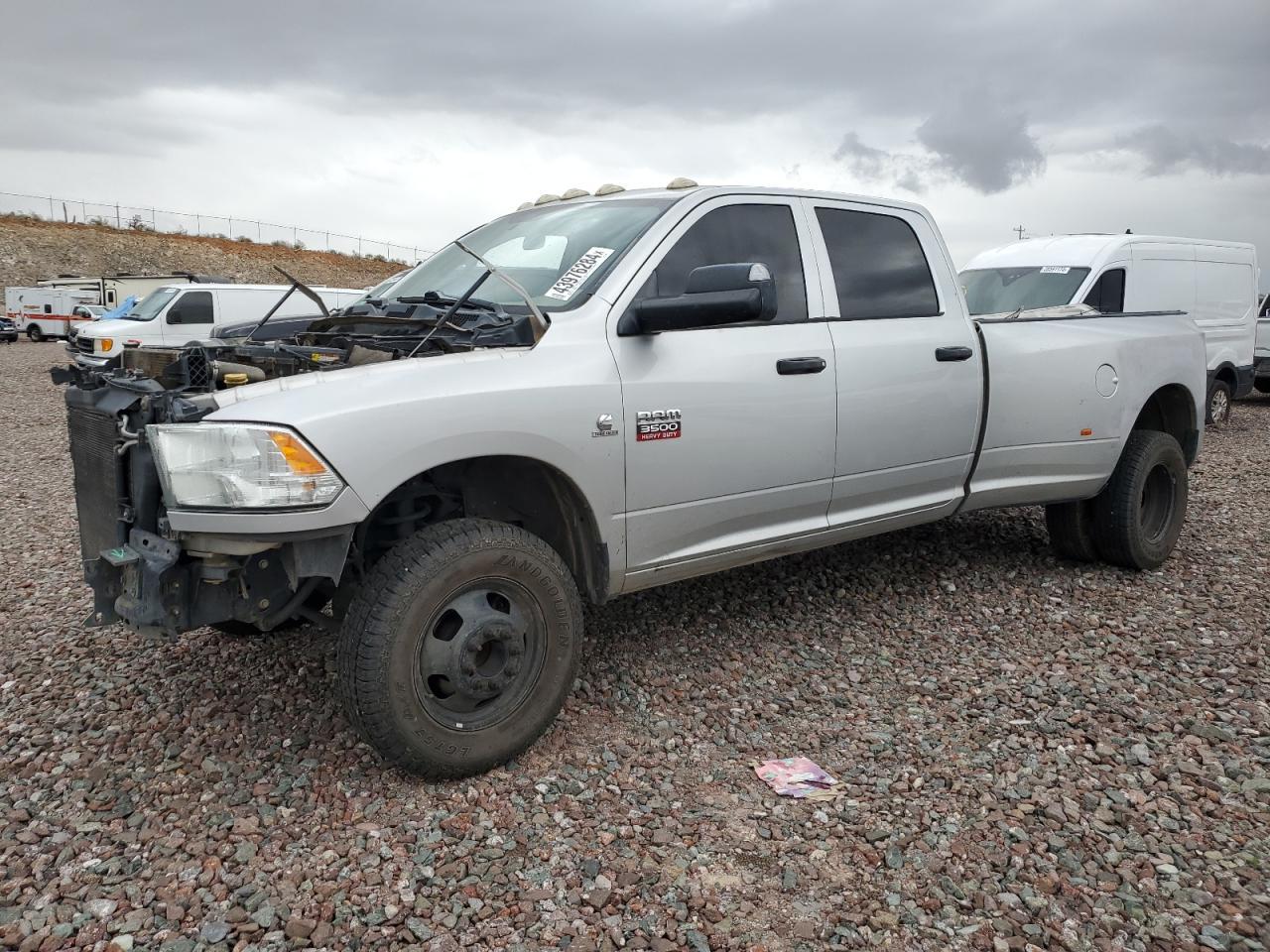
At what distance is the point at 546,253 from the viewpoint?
401cm

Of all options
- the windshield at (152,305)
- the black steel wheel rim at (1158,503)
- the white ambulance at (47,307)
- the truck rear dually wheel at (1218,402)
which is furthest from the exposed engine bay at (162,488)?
the white ambulance at (47,307)

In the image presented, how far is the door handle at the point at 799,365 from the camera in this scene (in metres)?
3.93

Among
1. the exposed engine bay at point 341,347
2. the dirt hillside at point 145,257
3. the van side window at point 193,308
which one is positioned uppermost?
the dirt hillside at point 145,257

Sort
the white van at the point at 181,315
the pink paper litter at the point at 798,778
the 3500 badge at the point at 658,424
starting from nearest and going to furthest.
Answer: the pink paper litter at the point at 798,778
the 3500 badge at the point at 658,424
the white van at the point at 181,315

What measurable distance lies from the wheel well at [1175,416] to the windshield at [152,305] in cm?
1641

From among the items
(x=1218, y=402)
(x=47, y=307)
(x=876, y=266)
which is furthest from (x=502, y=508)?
(x=47, y=307)

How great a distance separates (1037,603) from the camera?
16.9 feet

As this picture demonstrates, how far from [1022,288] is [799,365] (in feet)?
26.8

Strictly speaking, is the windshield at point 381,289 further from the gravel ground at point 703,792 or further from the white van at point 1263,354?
the white van at point 1263,354

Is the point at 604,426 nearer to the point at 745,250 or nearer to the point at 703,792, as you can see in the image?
the point at 745,250

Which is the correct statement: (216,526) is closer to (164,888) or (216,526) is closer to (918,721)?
(164,888)

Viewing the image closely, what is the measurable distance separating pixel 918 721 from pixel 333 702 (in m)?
2.24

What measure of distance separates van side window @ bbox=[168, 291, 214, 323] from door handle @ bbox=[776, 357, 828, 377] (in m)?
16.3

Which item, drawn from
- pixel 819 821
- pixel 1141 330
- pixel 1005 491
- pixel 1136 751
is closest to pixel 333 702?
pixel 819 821
